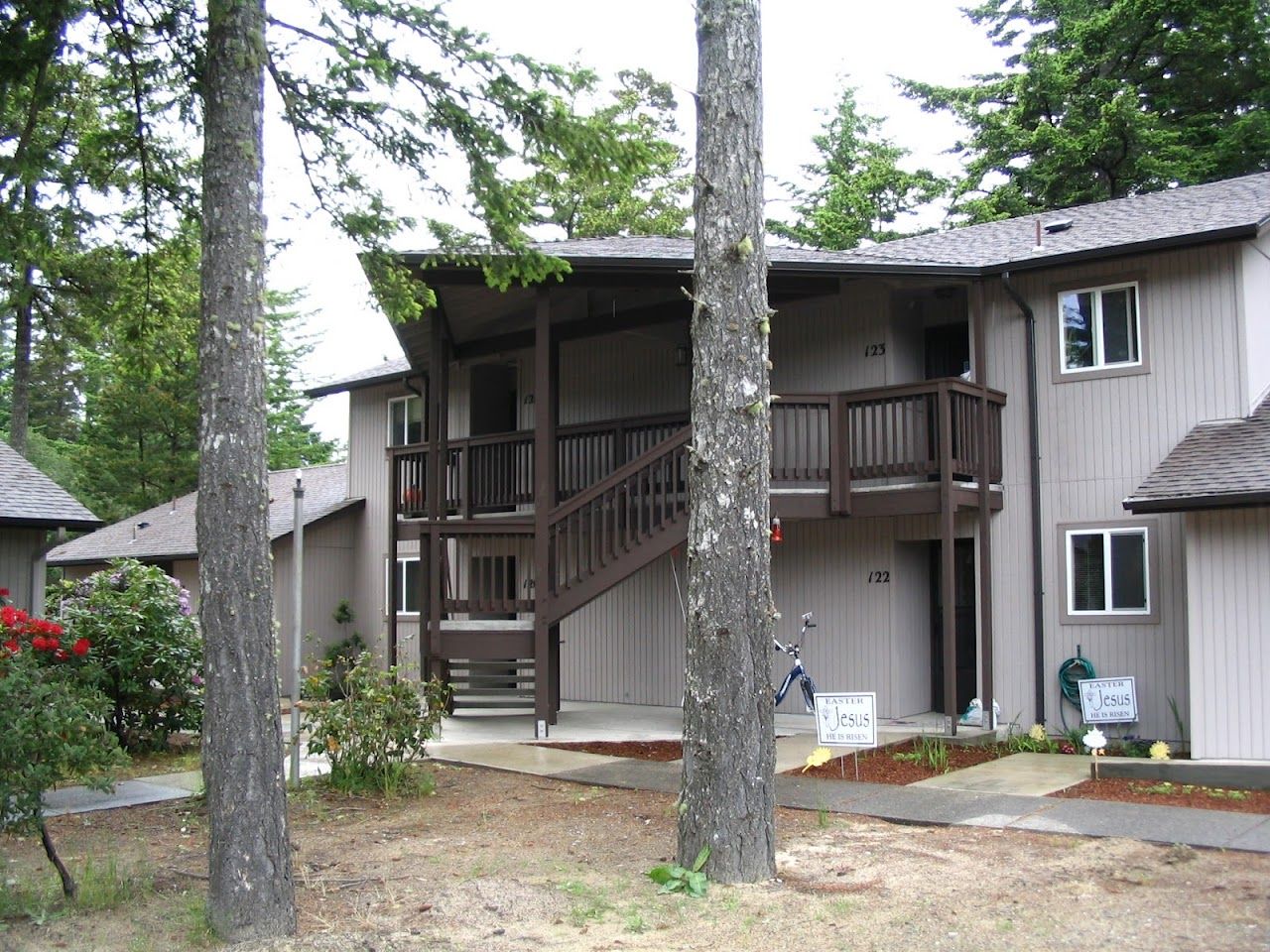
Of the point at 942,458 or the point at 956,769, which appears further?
the point at 942,458

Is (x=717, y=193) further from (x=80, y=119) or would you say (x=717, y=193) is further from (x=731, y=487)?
(x=80, y=119)

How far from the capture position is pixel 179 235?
11625 mm

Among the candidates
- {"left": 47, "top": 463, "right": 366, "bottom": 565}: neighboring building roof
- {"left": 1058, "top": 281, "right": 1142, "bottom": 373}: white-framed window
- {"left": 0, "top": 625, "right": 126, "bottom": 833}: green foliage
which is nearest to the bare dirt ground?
{"left": 0, "top": 625, "right": 126, "bottom": 833}: green foliage

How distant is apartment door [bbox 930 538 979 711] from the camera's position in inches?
558

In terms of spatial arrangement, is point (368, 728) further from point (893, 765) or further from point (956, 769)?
point (956, 769)

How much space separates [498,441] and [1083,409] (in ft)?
24.7

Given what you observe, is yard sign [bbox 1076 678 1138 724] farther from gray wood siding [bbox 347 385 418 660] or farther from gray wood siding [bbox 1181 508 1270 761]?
gray wood siding [bbox 347 385 418 660]

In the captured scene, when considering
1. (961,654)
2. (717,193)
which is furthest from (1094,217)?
(717,193)

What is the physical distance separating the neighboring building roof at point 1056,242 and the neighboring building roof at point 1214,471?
1.90m

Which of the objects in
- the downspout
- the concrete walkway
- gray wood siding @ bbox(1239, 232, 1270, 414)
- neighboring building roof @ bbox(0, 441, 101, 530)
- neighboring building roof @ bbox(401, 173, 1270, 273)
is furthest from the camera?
neighboring building roof @ bbox(0, 441, 101, 530)

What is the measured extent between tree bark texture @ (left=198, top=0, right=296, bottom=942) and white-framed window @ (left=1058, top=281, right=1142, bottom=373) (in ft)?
31.4

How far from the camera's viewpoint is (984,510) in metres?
12.9

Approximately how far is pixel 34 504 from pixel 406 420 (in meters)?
7.41

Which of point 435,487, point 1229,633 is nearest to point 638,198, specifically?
point 435,487
